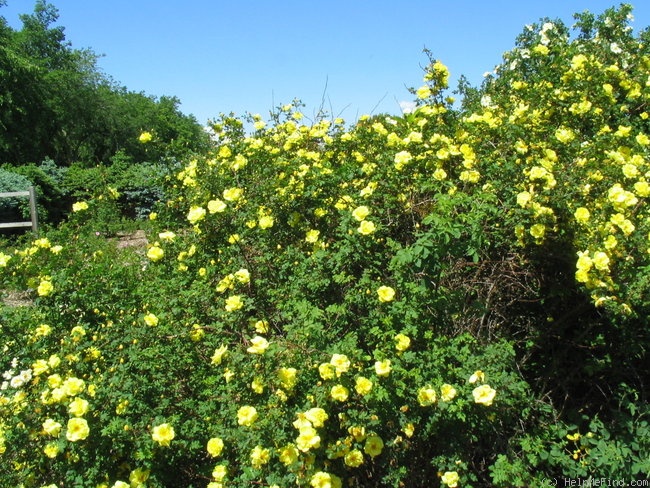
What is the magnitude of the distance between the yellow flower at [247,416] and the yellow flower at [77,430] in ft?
1.72

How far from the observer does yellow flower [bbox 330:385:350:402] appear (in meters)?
1.80

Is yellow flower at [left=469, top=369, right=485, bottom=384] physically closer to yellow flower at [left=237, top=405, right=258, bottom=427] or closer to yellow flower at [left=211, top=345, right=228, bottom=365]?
yellow flower at [left=237, top=405, right=258, bottom=427]

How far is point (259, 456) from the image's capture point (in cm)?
180

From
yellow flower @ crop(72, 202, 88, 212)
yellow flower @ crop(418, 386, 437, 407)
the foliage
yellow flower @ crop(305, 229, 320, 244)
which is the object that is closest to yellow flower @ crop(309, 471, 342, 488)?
yellow flower @ crop(418, 386, 437, 407)

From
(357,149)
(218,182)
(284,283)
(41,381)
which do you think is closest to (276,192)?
(218,182)

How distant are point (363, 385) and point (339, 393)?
8cm

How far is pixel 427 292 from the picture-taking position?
2.07 m

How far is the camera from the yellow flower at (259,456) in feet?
5.91

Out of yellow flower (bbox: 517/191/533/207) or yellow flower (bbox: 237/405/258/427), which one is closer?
yellow flower (bbox: 237/405/258/427)

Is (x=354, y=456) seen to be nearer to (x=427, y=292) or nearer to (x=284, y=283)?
(x=427, y=292)

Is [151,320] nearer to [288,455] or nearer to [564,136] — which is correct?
[288,455]

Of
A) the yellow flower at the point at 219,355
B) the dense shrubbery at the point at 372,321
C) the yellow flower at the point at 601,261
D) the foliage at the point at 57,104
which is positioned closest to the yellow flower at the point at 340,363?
the dense shrubbery at the point at 372,321

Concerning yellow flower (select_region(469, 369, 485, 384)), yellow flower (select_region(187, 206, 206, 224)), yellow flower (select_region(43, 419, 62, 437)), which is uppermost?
yellow flower (select_region(187, 206, 206, 224))

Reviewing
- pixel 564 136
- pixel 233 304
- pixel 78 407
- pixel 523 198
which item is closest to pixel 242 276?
pixel 233 304
